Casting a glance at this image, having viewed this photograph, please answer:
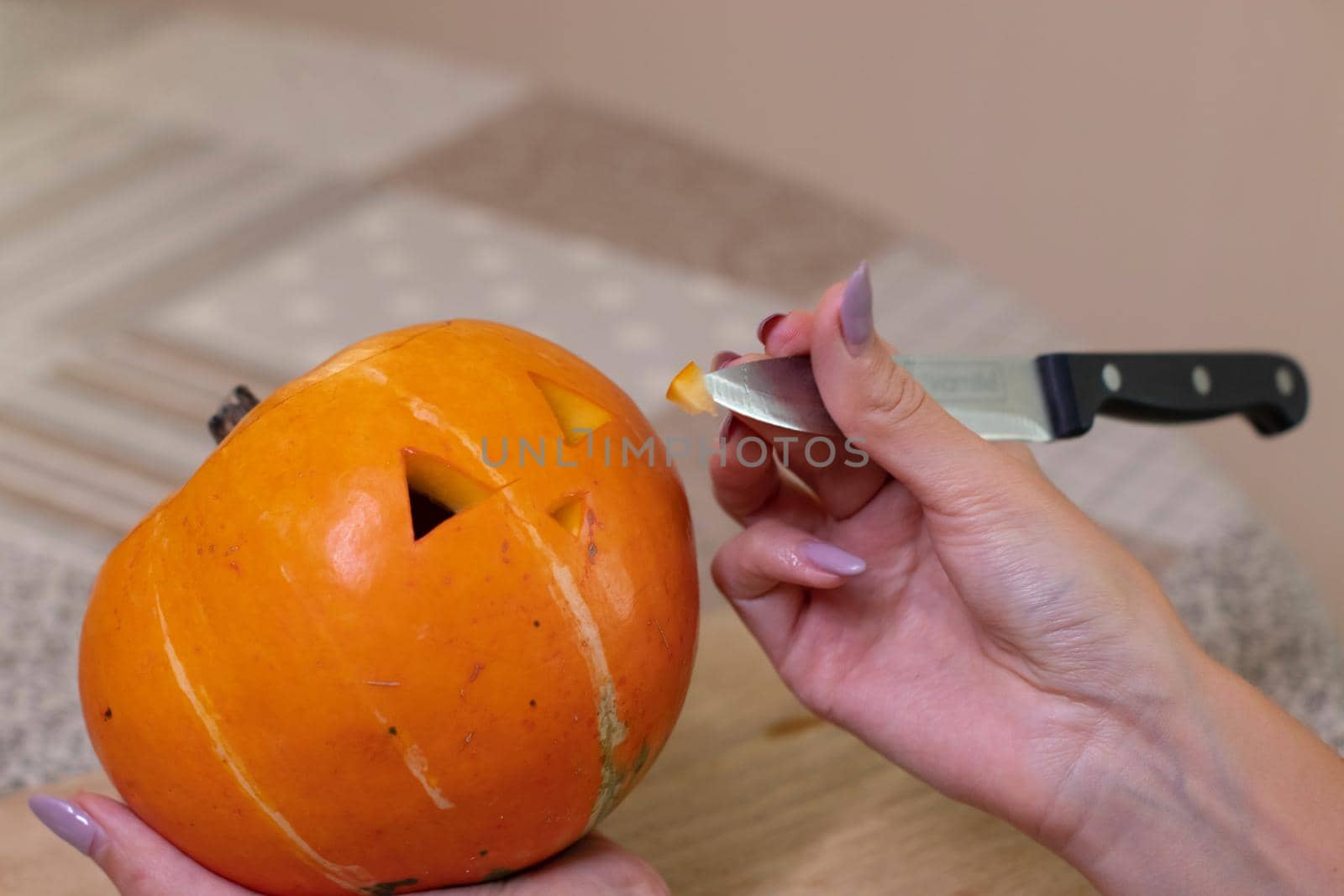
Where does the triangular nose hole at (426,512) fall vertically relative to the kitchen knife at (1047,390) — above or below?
below

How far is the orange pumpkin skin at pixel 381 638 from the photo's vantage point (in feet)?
2.87

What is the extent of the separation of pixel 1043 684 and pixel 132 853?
720 millimetres

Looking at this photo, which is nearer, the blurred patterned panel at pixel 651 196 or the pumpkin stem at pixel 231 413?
the pumpkin stem at pixel 231 413

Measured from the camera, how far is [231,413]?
110 cm

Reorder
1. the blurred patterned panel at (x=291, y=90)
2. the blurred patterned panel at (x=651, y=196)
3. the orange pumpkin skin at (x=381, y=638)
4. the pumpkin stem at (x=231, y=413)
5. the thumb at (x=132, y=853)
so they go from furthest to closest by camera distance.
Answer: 1. the blurred patterned panel at (x=291, y=90)
2. the blurred patterned panel at (x=651, y=196)
3. the pumpkin stem at (x=231, y=413)
4. the thumb at (x=132, y=853)
5. the orange pumpkin skin at (x=381, y=638)

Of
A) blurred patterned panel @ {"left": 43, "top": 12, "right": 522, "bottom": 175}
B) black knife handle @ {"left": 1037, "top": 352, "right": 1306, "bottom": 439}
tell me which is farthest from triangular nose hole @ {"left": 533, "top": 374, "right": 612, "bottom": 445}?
blurred patterned panel @ {"left": 43, "top": 12, "right": 522, "bottom": 175}

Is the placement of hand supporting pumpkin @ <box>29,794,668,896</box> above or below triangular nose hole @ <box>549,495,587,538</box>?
below

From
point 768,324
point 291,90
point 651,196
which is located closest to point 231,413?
point 768,324

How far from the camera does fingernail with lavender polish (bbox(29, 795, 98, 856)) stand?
1.00 metres

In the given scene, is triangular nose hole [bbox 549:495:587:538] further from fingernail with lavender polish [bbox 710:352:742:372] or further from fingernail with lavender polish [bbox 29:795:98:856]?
fingernail with lavender polish [bbox 29:795:98:856]

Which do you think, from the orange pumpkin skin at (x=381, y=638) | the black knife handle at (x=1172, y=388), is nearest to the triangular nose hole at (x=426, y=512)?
the orange pumpkin skin at (x=381, y=638)

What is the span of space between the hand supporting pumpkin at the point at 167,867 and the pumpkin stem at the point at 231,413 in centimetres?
30

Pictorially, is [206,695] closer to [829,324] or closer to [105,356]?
[829,324]

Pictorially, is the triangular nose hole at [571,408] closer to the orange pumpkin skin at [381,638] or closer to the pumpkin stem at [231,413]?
the orange pumpkin skin at [381,638]
